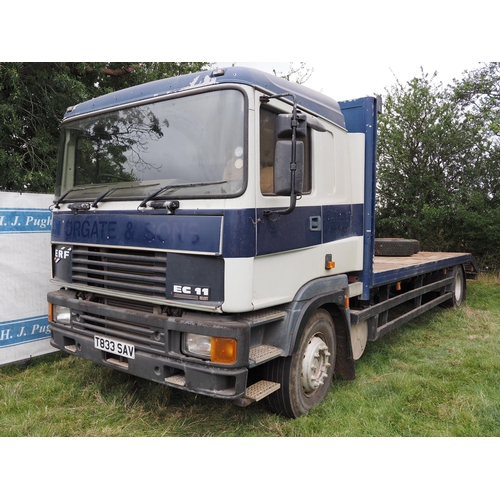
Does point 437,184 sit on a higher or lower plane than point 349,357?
higher

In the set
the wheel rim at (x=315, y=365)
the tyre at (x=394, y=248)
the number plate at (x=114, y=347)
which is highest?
the tyre at (x=394, y=248)

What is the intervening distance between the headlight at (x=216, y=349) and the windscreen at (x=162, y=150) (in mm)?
964

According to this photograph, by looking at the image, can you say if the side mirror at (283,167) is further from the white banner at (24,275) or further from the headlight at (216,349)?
the white banner at (24,275)

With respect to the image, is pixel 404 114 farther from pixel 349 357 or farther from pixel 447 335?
pixel 349 357

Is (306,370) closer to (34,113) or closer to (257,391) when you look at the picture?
(257,391)

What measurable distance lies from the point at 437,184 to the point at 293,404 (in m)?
9.56

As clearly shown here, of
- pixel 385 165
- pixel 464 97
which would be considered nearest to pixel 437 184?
pixel 385 165

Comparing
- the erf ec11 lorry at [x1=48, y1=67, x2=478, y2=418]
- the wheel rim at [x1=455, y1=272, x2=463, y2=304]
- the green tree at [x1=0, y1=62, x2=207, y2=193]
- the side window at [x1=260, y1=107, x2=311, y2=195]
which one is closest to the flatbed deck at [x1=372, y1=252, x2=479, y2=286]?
the wheel rim at [x1=455, y1=272, x2=463, y2=304]

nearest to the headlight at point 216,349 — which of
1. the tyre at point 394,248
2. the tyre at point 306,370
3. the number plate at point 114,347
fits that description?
the number plate at point 114,347

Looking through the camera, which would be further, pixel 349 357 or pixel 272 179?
pixel 349 357

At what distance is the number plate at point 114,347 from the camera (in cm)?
320

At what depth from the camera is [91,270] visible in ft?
11.5

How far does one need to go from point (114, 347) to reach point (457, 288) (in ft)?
22.3

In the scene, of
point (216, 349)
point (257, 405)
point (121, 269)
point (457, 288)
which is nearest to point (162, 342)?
point (216, 349)
